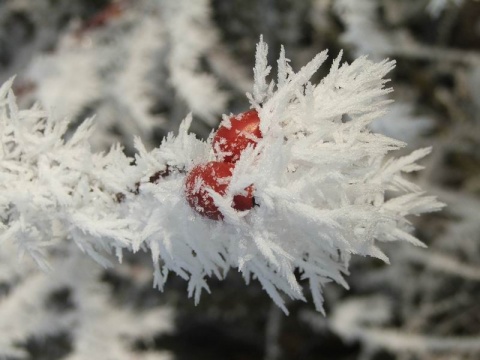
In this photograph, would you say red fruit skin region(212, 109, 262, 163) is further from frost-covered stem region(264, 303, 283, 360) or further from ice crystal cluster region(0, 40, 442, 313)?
Answer: frost-covered stem region(264, 303, 283, 360)

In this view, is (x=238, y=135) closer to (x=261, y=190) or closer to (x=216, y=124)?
(x=261, y=190)

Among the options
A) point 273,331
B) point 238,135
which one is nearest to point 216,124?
point 273,331

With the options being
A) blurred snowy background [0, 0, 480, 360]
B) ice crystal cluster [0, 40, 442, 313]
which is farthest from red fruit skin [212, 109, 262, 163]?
blurred snowy background [0, 0, 480, 360]

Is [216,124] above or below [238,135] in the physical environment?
above

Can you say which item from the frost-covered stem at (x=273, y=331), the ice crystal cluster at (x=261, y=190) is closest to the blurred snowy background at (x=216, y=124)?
the frost-covered stem at (x=273, y=331)

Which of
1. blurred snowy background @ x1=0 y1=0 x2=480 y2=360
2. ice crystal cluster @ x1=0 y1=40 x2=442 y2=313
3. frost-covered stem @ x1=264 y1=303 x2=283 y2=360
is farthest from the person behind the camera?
frost-covered stem @ x1=264 y1=303 x2=283 y2=360

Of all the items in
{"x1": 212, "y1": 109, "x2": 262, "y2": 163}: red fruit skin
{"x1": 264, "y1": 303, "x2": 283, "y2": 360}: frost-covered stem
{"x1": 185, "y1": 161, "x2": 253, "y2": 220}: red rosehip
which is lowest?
{"x1": 185, "y1": 161, "x2": 253, "y2": 220}: red rosehip

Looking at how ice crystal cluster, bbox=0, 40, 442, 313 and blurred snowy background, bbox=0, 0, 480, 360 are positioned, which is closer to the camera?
ice crystal cluster, bbox=0, 40, 442, 313

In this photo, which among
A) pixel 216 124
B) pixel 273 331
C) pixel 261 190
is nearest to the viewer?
pixel 261 190
